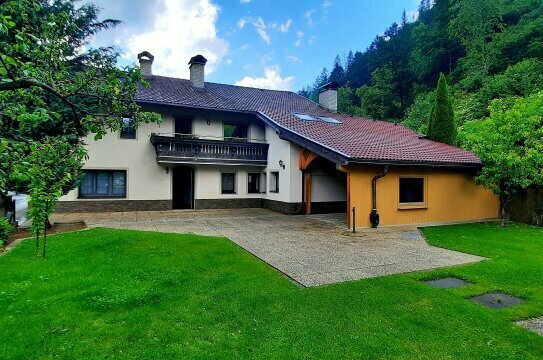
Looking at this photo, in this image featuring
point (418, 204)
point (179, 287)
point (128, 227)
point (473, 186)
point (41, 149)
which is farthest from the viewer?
point (473, 186)

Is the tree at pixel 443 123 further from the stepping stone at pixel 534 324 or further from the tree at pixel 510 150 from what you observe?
the stepping stone at pixel 534 324

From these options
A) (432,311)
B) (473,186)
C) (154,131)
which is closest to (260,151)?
(154,131)

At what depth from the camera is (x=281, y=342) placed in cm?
346

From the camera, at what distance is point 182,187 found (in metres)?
17.5

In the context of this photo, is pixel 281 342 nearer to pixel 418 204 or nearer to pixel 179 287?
pixel 179 287

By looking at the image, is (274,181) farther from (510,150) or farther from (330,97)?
(510,150)

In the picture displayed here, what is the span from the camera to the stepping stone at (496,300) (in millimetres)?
4496

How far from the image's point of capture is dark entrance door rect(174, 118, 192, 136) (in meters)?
16.7

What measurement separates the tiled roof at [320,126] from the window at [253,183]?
3.62 m

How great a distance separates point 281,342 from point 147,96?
15.1 m

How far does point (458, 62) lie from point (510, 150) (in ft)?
91.4

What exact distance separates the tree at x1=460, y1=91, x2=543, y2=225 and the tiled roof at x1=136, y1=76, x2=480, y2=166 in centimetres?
112

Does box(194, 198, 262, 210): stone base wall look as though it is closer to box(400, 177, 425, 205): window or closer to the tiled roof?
the tiled roof

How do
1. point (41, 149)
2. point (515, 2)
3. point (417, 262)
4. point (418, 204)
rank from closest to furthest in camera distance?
point (41, 149)
point (417, 262)
point (418, 204)
point (515, 2)
